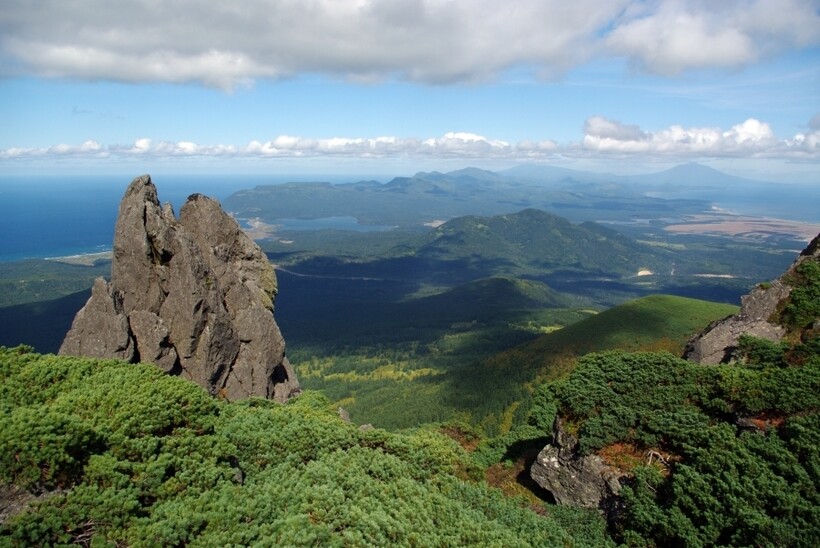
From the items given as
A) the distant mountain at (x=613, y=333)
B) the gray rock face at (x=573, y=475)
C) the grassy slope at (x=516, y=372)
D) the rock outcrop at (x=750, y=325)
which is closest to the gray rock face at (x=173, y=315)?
the gray rock face at (x=573, y=475)

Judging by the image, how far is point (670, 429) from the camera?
23656mm

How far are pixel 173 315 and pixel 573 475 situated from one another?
27.9 meters

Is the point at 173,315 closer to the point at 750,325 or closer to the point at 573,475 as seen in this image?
the point at 573,475

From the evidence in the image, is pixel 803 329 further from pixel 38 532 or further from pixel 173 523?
pixel 38 532

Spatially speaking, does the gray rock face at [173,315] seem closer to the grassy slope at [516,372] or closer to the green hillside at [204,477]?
A: the green hillside at [204,477]

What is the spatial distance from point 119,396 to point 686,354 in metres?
42.9

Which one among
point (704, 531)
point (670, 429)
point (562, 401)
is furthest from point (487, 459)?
point (704, 531)

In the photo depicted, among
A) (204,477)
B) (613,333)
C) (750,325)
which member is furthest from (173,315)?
(613,333)

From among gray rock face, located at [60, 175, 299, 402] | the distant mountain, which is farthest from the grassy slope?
gray rock face, located at [60, 175, 299, 402]

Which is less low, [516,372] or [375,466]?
[375,466]

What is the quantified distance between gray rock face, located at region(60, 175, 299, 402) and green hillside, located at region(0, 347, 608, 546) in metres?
8.23

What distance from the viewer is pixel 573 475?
2595 centimetres

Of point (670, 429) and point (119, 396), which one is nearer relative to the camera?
point (119, 396)

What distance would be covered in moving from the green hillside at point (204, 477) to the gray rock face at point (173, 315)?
8234 millimetres
